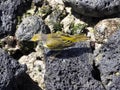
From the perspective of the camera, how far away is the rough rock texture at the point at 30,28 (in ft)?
27.5

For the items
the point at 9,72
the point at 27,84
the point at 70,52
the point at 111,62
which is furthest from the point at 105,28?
the point at 9,72

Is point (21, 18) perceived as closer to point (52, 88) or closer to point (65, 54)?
point (65, 54)

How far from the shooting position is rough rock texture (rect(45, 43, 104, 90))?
719 centimetres

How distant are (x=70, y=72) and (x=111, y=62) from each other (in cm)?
66

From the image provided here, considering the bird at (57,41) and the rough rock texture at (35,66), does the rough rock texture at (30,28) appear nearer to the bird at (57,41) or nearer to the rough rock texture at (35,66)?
the rough rock texture at (35,66)

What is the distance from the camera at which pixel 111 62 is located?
726cm

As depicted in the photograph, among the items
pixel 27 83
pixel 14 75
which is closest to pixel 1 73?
pixel 14 75

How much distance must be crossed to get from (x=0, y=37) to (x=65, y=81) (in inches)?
78.2

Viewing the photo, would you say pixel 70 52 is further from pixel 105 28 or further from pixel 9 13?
pixel 9 13

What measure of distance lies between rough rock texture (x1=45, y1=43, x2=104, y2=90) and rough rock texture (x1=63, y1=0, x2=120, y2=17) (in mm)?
953

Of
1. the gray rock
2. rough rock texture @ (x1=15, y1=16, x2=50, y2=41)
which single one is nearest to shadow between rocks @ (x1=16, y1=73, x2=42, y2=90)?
rough rock texture @ (x1=15, y1=16, x2=50, y2=41)

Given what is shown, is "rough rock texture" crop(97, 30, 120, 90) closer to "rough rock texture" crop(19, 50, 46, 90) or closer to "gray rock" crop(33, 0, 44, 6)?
"rough rock texture" crop(19, 50, 46, 90)

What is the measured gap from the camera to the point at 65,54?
7656mm

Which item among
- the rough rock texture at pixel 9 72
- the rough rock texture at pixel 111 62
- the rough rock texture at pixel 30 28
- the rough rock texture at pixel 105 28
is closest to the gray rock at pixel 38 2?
the rough rock texture at pixel 30 28
